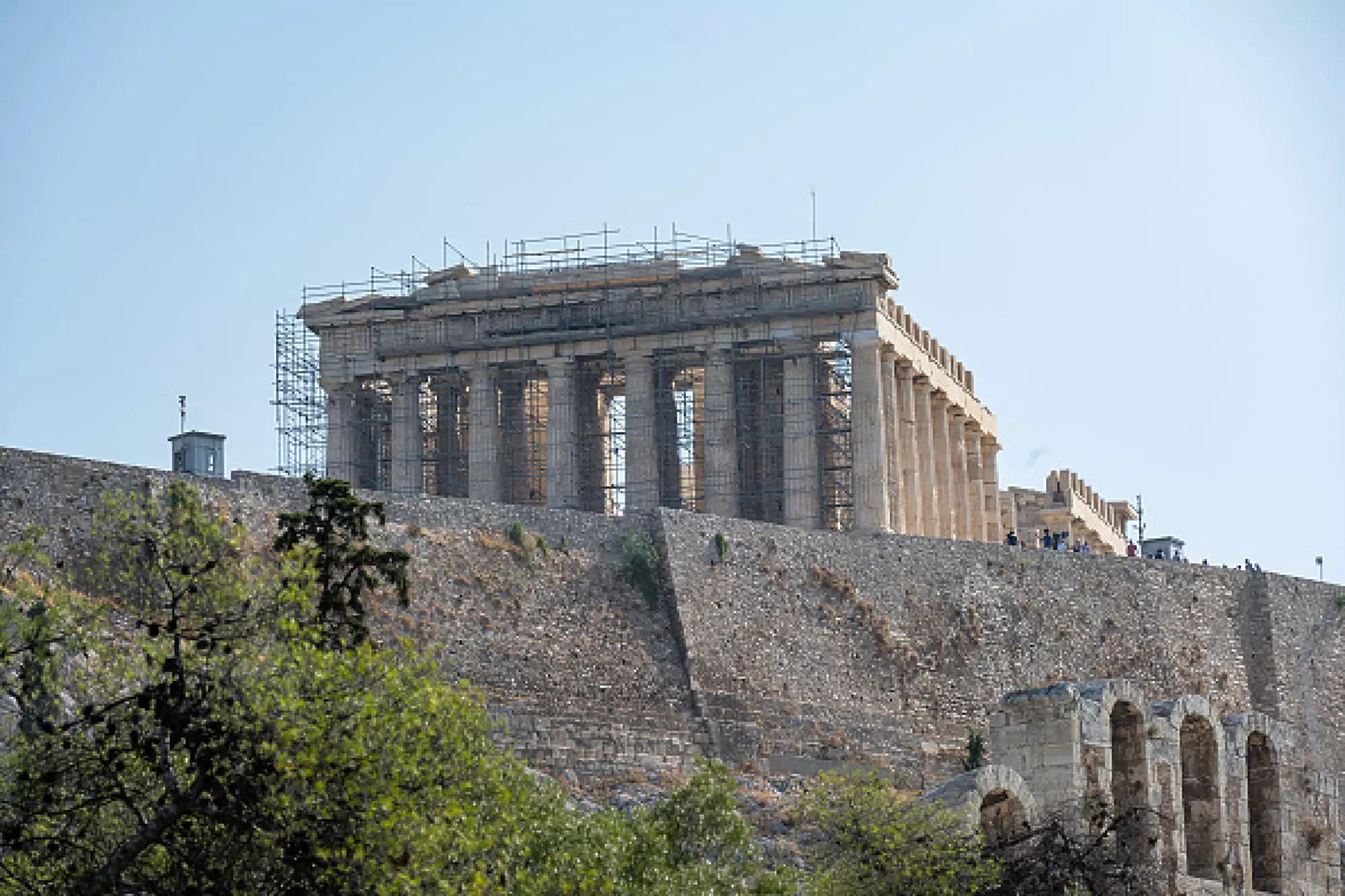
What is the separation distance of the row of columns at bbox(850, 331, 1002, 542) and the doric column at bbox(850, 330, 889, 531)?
0.02 meters

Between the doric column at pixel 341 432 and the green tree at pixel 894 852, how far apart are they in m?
33.4

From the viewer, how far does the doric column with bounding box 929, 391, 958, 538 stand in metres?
66.2

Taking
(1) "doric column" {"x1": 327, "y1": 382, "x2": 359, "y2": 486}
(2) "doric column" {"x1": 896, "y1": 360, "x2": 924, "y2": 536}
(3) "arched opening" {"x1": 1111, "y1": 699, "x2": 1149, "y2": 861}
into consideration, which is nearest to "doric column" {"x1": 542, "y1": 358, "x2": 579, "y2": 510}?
(1) "doric column" {"x1": 327, "y1": 382, "x2": 359, "y2": 486}

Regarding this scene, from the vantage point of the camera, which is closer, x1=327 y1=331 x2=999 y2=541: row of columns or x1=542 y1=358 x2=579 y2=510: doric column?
x1=327 y1=331 x2=999 y2=541: row of columns

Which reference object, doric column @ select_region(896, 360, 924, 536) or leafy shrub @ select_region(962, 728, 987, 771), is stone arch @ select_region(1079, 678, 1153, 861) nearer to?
leafy shrub @ select_region(962, 728, 987, 771)

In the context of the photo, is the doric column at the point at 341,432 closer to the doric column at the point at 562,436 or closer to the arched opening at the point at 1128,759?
the doric column at the point at 562,436

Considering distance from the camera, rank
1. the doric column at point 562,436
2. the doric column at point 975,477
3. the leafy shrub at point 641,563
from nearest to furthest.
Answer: the leafy shrub at point 641,563
the doric column at point 562,436
the doric column at point 975,477

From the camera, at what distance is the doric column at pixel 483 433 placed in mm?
62812

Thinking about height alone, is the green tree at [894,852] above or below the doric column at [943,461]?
below

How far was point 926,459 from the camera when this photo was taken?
2557 inches

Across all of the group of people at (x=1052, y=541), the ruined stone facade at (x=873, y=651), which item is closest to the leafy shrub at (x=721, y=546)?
the ruined stone facade at (x=873, y=651)

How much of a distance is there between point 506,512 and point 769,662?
5.63 meters

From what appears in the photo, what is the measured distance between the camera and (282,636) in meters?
25.0

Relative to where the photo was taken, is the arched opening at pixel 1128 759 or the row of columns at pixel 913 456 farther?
the row of columns at pixel 913 456
